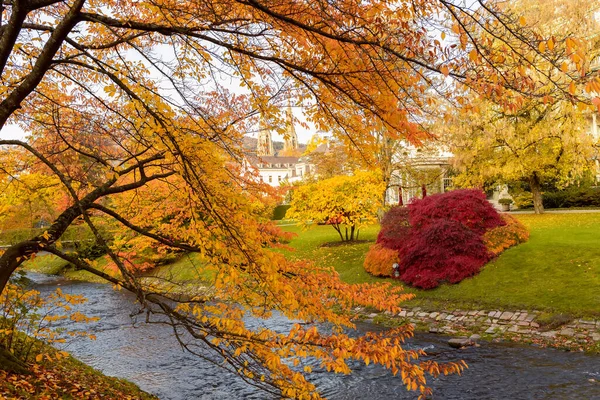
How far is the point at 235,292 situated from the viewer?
4883 millimetres

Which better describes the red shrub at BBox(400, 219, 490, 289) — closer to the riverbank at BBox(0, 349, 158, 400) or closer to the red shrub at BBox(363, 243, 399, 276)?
the red shrub at BBox(363, 243, 399, 276)

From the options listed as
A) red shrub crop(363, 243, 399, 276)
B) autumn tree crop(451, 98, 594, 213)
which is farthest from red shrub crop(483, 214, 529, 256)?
autumn tree crop(451, 98, 594, 213)

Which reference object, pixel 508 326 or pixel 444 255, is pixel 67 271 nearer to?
pixel 444 255

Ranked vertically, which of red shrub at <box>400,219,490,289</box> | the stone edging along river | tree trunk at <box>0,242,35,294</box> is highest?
tree trunk at <box>0,242,35,294</box>

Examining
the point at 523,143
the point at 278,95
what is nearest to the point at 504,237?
the point at 523,143

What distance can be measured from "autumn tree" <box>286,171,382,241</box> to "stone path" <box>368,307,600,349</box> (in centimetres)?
826

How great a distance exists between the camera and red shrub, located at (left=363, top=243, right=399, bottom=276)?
16094mm

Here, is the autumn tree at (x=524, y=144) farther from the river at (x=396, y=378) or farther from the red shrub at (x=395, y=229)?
the river at (x=396, y=378)

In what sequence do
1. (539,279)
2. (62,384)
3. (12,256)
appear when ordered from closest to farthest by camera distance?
(12,256) < (62,384) < (539,279)

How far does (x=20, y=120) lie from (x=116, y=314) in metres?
10.3

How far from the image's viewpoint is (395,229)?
1647 centimetres

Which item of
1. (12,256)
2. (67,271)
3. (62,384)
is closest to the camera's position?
(12,256)

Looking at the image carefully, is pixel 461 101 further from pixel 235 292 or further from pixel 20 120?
pixel 20 120

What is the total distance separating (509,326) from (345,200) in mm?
11151
